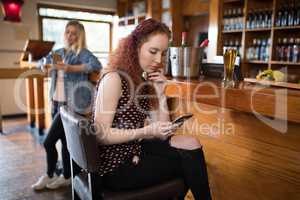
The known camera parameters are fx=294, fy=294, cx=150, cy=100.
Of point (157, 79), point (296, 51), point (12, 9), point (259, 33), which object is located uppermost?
point (12, 9)

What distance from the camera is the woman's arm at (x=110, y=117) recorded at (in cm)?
115

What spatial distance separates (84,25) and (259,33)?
3413 millimetres

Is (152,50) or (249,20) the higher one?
(249,20)

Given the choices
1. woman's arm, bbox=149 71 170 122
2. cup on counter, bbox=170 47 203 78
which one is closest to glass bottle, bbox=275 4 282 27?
cup on counter, bbox=170 47 203 78

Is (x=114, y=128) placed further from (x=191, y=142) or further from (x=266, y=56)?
(x=266, y=56)

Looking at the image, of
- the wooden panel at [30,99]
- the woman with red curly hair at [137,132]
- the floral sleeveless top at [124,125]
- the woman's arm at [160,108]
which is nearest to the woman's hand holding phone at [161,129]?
the woman with red curly hair at [137,132]

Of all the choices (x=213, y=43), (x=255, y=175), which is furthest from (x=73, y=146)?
(x=213, y=43)

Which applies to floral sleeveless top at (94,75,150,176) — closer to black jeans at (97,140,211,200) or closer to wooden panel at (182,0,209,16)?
black jeans at (97,140,211,200)

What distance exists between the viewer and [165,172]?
122 centimetres

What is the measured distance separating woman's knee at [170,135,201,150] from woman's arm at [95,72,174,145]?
0.13m

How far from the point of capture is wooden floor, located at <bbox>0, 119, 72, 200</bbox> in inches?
92.2

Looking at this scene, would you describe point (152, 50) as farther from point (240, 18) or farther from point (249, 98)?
point (240, 18)

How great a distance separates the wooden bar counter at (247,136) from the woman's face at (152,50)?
274 millimetres

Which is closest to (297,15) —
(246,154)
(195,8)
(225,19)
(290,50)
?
(290,50)
